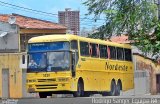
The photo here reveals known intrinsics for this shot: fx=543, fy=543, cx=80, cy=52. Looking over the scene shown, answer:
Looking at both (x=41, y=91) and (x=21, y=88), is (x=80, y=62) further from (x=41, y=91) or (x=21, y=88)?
(x=21, y=88)

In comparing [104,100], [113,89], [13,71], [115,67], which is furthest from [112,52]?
[104,100]

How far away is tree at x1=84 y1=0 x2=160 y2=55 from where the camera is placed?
99.9 feet

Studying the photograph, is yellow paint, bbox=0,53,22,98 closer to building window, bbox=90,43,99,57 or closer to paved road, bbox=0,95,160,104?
building window, bbox=90,43,99,57

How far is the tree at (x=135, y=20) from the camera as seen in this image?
99.9 ft

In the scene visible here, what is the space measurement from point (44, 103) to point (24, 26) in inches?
1441

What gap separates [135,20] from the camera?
3231cm

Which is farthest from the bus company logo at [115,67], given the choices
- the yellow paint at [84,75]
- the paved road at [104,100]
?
the paved road at [104,100]

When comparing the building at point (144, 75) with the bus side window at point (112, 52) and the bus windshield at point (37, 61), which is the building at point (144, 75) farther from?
the bus windshield at point (37, 61)

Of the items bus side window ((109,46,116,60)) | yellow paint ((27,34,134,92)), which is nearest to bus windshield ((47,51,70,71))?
yellow paint ((27,34,134,92))

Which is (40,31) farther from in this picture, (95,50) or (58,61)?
(58,61)

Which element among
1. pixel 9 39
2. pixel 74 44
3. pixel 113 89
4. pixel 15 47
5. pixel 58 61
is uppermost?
pixel 9 39

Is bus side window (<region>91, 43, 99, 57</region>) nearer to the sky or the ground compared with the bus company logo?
nearer to the sky

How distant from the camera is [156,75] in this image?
49.1m

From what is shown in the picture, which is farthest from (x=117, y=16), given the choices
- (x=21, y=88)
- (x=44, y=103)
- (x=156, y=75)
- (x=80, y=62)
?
(x=44, y=103)
